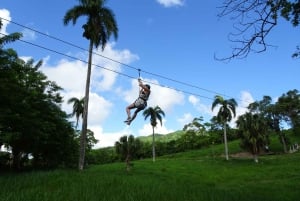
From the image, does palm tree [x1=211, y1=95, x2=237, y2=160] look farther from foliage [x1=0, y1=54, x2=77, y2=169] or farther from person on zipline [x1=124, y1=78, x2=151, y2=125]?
person on zipline [x1=124, y1=78, x2=151, y2=125]

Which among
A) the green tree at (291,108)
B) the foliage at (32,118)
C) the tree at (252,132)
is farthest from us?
the green tree at (291,108)

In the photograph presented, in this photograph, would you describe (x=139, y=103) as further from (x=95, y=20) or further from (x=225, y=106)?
(x=225, y=106)

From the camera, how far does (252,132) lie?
65.4 meters

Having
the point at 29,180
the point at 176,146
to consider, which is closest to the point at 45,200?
the point at 29,180

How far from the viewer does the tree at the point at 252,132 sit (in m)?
64.9

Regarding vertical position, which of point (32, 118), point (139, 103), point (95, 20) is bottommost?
point (139, 103)

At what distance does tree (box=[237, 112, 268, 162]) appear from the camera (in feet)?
213

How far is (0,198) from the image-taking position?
9164mm

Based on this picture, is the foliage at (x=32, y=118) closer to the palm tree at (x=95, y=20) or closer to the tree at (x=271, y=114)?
the palm tree at (x=95, y=20)

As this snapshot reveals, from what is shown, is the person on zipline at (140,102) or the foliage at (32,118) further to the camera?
the foliage at (32,118)

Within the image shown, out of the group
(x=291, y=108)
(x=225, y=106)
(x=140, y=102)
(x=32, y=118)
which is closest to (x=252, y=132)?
(x=225, y=106)

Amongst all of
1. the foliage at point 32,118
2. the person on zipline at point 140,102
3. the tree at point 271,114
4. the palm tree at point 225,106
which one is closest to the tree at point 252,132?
the palm tree at point 225,106

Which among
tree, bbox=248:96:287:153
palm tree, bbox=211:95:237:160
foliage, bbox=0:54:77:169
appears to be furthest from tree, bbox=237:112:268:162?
foliage, bbox=0:54:77:169

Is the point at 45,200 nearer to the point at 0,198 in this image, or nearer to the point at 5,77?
the point at 0,198
